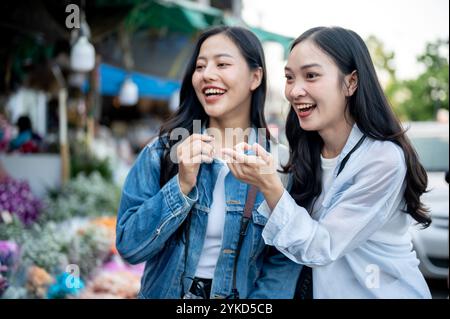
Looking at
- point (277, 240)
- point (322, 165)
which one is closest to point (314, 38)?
point (322, 165)

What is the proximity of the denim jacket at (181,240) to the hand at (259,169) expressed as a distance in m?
0.30

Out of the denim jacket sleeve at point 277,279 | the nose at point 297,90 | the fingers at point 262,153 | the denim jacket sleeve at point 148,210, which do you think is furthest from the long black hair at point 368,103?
the denim jacket sleeve at point 148,210

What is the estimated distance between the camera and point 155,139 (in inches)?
79.4

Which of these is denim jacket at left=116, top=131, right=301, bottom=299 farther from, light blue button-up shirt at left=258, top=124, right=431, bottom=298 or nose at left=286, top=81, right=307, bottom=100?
nose at left=286, top=81, right=307, bottom=100

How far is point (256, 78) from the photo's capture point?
203 cm

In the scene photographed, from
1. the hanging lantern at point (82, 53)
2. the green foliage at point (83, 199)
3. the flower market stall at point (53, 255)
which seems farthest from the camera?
the green foliage at point (83, 199)

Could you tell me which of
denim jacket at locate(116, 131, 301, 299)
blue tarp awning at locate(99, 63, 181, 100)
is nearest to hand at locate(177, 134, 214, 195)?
denim jacket at locate(116, 131, 301, 299)

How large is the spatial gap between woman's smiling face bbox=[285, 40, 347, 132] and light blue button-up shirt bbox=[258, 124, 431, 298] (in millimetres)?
120

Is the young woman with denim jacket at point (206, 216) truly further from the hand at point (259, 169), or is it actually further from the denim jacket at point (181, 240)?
the hand at point (259, 169)

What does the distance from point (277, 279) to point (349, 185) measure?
1.72 feet

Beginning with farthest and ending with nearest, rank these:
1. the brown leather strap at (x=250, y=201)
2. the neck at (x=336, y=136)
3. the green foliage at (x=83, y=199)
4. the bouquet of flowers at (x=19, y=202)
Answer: the green foliage at (x=83, y=199) → the bouquet of flowers at (x=19, y=202) → the brown leather strap at (x=250, y=201) → the neck at (x=336, y=136)

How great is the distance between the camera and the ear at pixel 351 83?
1679 millimetres

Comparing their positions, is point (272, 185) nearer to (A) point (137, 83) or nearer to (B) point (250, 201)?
(B) point (250, 201)

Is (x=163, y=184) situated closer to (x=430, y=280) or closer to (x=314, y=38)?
(x=314, y=38)
